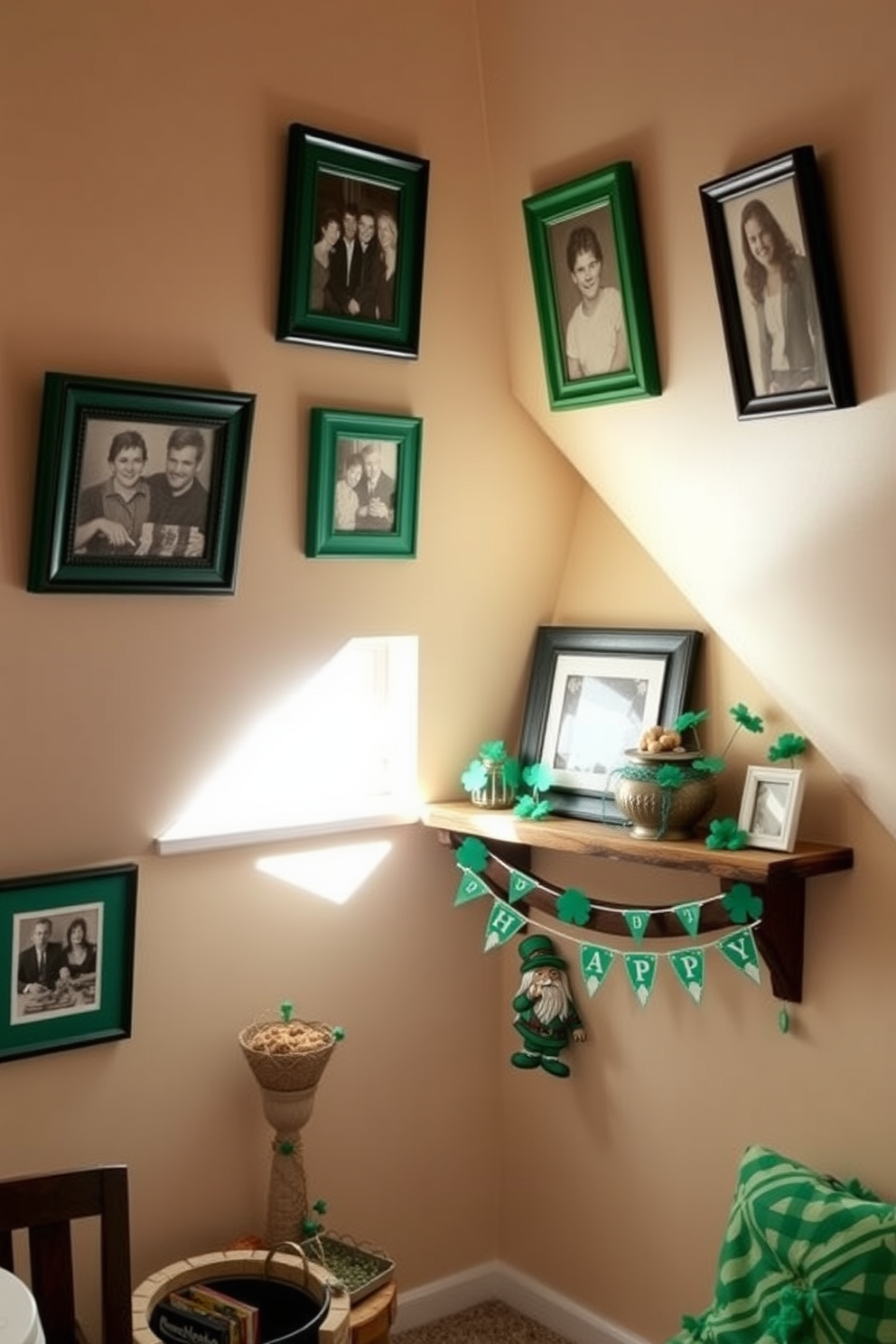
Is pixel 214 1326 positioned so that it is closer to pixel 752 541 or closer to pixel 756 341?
pixel 752 541

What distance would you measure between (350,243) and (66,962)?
57.3 inches

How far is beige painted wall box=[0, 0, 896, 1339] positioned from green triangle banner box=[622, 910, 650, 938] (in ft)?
0.72

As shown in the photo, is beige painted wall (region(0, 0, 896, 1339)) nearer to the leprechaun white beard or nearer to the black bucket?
the leprechaun white beard

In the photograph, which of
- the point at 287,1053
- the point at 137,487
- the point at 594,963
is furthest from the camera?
the point at 594,963

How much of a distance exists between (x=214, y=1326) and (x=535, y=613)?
5.41 feet

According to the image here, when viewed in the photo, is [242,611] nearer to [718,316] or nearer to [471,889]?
[471,889]

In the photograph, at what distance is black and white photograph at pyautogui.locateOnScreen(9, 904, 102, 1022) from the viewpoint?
9.10ft

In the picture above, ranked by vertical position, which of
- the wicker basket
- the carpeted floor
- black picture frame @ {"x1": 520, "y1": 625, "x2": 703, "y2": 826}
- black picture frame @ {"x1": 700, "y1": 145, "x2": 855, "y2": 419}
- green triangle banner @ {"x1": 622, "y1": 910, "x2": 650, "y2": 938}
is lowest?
the carpeted floor

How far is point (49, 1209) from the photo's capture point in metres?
2.20

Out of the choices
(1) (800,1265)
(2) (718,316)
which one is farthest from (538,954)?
(2) (718,316)

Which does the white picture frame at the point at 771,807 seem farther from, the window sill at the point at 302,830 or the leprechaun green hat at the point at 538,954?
the window sill at the point at 302,830

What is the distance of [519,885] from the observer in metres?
3.22

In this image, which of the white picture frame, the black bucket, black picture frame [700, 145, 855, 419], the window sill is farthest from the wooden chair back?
black picture frame [700, 145, 855, 419]

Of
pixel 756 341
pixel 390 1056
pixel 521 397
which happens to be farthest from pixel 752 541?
pixel 390 1056
